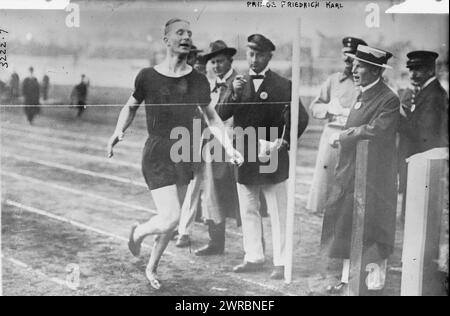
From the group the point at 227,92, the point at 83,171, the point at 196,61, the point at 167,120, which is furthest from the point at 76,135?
the point at 227,92

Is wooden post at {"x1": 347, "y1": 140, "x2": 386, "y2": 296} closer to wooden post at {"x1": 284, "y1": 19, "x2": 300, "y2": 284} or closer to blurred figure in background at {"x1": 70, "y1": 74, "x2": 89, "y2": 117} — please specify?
wooden post at {"x1": 284, "y1": 19, "x2": 300, "y2": 284}

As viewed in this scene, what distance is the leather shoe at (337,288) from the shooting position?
17.9 ft

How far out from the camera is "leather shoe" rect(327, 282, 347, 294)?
5441mm

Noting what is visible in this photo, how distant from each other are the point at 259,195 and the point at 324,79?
0.91 meters

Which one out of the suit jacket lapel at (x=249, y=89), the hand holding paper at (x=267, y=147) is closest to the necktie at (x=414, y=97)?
the hand holding paper at (x=267, y=147)

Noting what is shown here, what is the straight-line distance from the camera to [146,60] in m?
5.26

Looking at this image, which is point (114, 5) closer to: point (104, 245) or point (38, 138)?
point (38, 138)

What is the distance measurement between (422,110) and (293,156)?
0.92 m

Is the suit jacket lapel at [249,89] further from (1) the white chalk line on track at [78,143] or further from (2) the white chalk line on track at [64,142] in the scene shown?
(2) the white chalk line on track at [64,142]

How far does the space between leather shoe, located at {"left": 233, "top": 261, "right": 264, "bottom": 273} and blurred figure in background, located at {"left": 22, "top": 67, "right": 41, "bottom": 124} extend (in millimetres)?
1730

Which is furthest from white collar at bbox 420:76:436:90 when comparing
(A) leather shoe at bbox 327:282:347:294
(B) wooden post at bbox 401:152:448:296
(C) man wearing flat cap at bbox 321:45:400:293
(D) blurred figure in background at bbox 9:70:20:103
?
(D) blurred figure in background at bbox 9:70:20:103

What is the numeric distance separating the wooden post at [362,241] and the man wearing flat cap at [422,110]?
A: 0.87 ft

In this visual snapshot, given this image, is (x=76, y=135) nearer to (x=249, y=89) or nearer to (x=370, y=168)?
(x=249, y=89)
